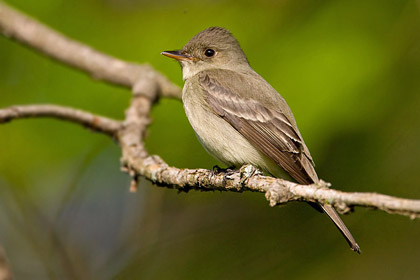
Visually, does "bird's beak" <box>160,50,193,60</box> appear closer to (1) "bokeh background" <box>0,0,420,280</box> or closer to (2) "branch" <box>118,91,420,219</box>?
(1) "bokeh background" <box>0,0,420,280</box>

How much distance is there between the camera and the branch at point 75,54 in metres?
5.43

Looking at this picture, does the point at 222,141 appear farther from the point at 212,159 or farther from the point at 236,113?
the point at 236,113

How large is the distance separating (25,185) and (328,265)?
2729 millimetres

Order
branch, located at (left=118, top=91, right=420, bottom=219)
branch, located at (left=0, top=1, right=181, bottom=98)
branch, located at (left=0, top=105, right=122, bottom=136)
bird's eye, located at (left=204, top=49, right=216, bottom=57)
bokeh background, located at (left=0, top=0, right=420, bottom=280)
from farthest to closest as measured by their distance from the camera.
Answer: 1. branch, located at (left=0, top=1, right=181, bottom=98)
2. bird's eye, located at (left=204, top=49, right=216, bottom=57)
3. branch, located at (left=0, top=105, right=122, bottom=136)
4. bokeh background, located at (left=0, top=0, right=420, bottom=280)
5. branch, located at (left=118, top=91, right=420, bottom=219)

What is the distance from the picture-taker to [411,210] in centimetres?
206

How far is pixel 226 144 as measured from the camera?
4.30 meters

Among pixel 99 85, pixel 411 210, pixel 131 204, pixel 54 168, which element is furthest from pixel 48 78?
Result: pixel 411 210

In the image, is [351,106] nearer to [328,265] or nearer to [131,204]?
[328,265]

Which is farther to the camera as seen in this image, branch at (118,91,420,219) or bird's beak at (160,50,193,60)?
bird's beak at (160,50,193,60)

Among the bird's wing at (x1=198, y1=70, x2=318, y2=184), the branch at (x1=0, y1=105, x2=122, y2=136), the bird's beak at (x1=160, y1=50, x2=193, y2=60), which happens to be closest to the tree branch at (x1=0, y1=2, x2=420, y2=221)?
the branch at (x1=0, y1=105, x2=122, y2=136)

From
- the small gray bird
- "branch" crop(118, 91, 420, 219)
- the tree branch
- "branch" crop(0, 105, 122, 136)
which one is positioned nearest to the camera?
"branch" crop(118, 91, 420, 219)

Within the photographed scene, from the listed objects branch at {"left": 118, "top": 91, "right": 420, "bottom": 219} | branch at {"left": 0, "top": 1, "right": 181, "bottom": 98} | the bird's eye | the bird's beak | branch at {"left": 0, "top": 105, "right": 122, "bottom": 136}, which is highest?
branch at {"left": 0, "top": 1, "right": 181, "bottom": 98}

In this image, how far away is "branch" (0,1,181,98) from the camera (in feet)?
17.8

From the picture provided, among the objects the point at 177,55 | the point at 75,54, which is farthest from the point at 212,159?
the point at 75,54
